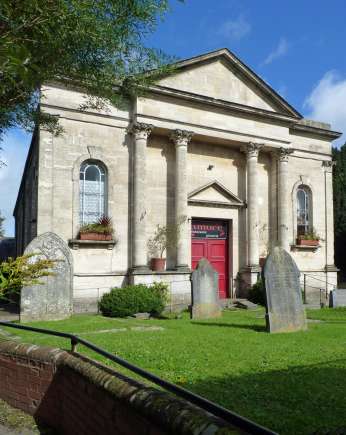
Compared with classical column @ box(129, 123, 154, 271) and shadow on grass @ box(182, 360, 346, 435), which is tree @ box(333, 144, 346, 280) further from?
shadow on grass @ box(182, 360, 346, 435)

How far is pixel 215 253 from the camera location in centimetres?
1958

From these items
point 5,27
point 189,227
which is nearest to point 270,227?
point 189,227

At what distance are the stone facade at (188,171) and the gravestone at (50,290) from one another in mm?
2892

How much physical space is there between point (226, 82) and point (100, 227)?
8.55m

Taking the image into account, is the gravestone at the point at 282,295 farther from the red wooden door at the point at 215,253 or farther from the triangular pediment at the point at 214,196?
the red wooden door at the point at 215,253

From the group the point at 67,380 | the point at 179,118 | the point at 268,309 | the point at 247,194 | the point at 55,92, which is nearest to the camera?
the point at 67,380

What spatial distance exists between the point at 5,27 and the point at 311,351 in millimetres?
6946

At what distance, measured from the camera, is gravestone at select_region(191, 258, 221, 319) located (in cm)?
1319

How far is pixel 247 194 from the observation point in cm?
1964

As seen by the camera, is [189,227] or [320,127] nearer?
[189,227]

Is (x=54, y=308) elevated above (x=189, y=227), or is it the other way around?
(x=189, y=227)

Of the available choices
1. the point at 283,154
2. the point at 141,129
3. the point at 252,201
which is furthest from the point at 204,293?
the point at 283,154

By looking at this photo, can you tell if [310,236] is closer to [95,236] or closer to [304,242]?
[304,242]

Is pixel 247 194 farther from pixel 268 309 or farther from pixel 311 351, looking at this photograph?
pixel 311 351
